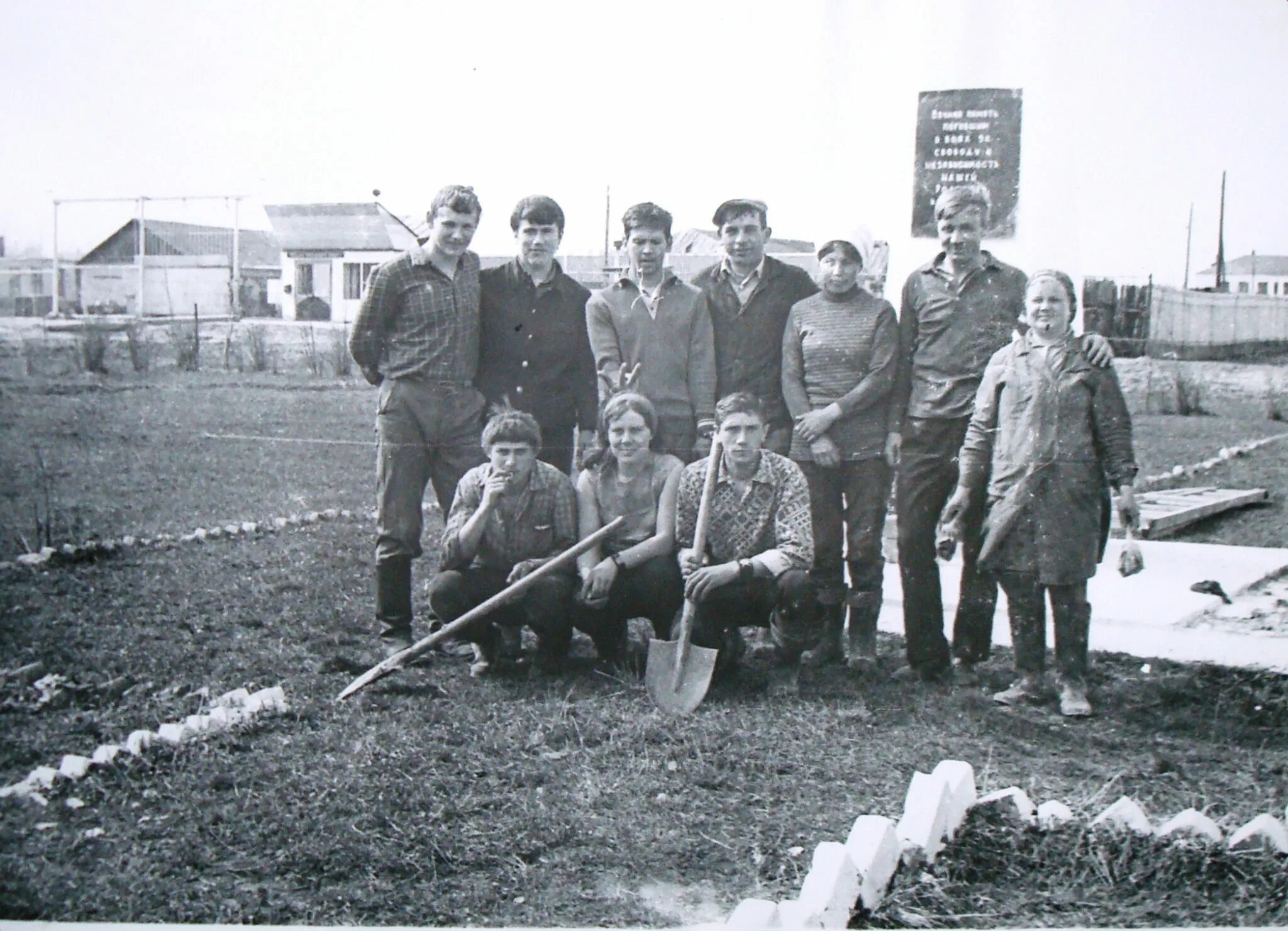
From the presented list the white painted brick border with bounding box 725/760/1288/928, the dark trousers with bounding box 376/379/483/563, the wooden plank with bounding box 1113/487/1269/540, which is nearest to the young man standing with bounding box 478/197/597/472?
the dark trousers with bounding box 376/379/483/563

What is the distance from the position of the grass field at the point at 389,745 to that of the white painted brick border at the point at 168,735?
34 mm

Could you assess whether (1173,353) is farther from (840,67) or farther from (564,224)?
(564,224)

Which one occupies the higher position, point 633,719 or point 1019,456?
point 1019,456

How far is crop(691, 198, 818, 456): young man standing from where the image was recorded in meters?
3.14

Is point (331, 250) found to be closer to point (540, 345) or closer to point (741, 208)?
point (540, 345)

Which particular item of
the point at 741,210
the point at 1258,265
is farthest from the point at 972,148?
the point at 1258,265

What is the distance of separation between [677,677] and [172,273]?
1.89 metres

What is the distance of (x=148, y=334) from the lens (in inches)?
130

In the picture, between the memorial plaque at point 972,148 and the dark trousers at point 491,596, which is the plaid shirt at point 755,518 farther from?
the memorial plaque at point 972,148

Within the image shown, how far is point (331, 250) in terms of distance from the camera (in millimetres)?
3164

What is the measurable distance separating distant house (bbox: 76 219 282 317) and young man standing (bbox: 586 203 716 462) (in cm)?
101

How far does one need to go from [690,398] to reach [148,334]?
63.3 inches

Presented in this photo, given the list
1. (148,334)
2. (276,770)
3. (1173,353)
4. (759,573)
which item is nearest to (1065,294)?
(1173,353)

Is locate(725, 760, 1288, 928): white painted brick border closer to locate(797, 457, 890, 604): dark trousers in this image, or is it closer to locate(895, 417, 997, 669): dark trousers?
locate(895, 417, 997, 669): dark trousers
